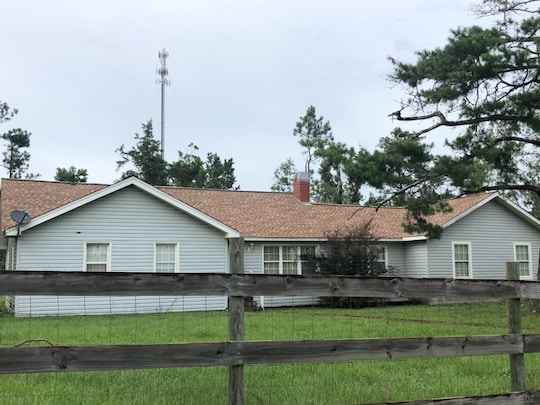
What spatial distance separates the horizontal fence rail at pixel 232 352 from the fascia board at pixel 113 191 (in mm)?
11458

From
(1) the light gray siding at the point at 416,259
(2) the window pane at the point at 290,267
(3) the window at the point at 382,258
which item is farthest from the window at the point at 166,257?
(1) the light gray siding at the point at 416,259

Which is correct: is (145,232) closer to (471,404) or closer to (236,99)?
(236,99)

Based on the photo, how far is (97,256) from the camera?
18375 millimetres

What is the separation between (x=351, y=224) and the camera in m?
24.8

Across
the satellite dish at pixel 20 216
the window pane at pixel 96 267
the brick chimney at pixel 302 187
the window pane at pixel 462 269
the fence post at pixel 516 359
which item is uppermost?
the brick chimney at pixel 302 187

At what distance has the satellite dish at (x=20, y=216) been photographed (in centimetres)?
1640

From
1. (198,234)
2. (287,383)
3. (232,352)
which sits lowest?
Result: (287,383)

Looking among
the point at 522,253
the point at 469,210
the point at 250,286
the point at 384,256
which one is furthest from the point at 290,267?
the point at 250,286

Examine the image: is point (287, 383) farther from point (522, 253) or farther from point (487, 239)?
point (522, 253)

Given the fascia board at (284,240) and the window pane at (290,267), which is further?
the window pane at (290,267)

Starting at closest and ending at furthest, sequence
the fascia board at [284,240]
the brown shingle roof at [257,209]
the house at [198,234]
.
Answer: the house at [198,234], the brown shingle roof at [257,209], the fascia board at [284,240]

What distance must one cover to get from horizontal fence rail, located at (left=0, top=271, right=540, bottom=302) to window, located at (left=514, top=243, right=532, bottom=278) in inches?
889

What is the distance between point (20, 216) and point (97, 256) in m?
2.92

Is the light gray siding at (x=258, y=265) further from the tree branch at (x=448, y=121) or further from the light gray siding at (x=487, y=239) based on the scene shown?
the tree branch at (x=448, y=121)
